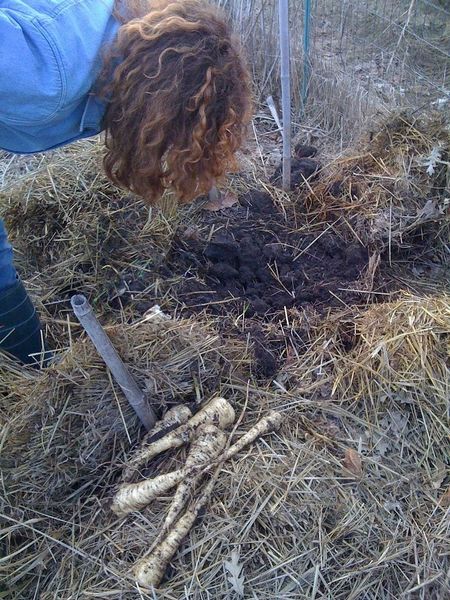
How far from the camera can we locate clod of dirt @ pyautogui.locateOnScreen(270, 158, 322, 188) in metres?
3.08

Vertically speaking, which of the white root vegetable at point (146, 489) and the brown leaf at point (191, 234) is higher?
the brown leaf at point (191, 234)

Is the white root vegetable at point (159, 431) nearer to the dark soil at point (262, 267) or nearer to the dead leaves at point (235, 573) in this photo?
the dead leaves at point (235, 573)

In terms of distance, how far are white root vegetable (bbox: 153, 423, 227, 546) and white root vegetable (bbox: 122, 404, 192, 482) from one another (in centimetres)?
8

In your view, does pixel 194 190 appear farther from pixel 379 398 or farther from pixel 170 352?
pixel 379 398

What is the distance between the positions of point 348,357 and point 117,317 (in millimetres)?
990

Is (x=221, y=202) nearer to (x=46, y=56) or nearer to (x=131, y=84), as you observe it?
(x=131, y=84)

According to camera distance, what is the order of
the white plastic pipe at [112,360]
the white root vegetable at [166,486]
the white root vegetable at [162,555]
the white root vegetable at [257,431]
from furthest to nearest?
the white root vegetable at [257,431] < the white root vegetable at [166,486] < the white root vegetable at [162,555] < the white plastic pipe at [112,360]

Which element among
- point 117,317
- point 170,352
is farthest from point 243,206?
point 170,352

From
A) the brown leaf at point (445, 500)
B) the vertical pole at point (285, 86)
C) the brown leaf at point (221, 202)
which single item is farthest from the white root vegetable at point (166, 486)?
the vertical pole at point (285, 86)

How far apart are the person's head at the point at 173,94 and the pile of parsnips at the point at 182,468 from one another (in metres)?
0.80

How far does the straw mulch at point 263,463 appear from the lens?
1722 mm

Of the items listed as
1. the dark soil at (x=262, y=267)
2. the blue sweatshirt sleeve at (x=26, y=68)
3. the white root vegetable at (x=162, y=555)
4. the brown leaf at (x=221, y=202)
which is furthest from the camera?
the brown leaf at (x=221, y=202)

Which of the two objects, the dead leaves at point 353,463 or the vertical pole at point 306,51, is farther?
the vertical pole at point 306,51

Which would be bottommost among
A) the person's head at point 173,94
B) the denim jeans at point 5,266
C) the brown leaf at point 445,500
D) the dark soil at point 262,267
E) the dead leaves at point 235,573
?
the brown leaf at point 445,500
